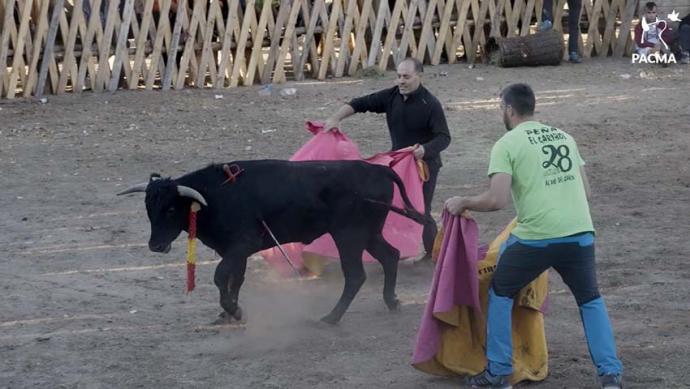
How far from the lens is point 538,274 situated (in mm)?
6648

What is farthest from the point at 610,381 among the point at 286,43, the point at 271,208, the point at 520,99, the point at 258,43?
the point at 286,43

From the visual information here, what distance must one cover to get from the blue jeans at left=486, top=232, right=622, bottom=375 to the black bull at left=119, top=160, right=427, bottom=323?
66.1 inches

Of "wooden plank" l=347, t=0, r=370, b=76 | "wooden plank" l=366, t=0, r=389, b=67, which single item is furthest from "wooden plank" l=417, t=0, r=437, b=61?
"wooden plank" l=347, t=0, r=370, b=76

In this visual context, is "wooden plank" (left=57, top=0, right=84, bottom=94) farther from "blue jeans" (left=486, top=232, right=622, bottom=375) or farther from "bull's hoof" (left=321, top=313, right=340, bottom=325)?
"blue jeans" (left=486, top=232, right=622, bottom=375)

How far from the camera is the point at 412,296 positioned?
8.95 metres

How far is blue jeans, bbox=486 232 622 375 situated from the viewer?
655 centimetres

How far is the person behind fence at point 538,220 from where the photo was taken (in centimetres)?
646

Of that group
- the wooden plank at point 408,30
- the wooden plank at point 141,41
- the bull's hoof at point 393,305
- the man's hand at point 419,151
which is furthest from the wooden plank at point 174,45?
the bull's hoof at point 393,305

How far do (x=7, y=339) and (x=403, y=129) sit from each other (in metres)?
3.14

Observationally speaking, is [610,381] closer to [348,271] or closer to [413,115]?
[348,271]

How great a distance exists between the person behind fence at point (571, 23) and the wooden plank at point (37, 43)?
7.36 meters

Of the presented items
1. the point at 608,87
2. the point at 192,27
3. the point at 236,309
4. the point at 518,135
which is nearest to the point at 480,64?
the point at 608,87

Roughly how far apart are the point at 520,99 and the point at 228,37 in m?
11.2

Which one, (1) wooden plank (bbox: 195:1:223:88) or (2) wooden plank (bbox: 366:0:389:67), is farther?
(2) wooden plank (bbox: 366:0:389:67)
